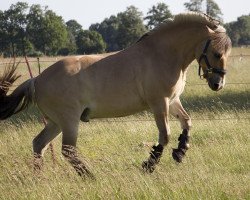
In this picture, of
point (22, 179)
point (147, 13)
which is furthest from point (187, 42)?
point (147, 13)

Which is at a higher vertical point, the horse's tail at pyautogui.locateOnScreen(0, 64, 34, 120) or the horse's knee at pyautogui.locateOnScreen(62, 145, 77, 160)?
the horse's tail at pyautogui.locateOnScreen(0, 64, 34, 120)

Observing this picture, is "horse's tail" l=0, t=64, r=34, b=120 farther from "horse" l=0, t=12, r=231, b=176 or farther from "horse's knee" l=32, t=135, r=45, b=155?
A: "horse's knee" l=32, t=135, r=45, b=155

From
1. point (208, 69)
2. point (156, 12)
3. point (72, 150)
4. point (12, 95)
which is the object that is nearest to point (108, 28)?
point (156, 12)

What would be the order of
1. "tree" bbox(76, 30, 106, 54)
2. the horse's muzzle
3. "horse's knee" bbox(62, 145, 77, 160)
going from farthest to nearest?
"tree" bbox(76, 30, 106, 54), the horse's muzzle, "horse's knee" bbox(62, 145, 77, 160)

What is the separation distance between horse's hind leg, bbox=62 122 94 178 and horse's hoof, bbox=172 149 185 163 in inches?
53.5

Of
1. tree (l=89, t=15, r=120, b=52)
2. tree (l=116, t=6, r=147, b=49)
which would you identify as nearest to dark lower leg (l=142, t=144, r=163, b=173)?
tree (l=116, t=6, r=147, b=49)

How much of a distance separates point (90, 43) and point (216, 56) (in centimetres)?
5919

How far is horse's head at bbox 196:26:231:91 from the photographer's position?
636 centimetres

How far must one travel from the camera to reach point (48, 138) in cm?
689

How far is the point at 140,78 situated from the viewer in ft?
21.5

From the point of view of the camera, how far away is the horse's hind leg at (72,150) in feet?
19.4

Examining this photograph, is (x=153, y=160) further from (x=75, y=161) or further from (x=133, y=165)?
(x=75, y=161)

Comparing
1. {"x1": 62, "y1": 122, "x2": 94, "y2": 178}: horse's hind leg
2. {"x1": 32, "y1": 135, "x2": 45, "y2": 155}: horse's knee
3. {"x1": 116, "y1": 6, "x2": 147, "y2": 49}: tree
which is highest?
{"x1": 62, "y1": 122, "x2": 94, "y2": 178}: horse's hind leg

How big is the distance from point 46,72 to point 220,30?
2.39 meters
